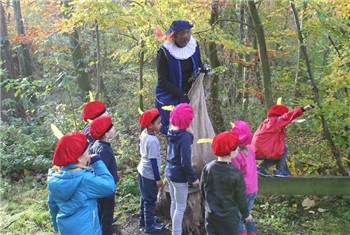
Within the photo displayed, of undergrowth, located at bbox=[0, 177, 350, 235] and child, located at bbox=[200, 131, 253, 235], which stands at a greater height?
child, located at bbox=[200, 131, 253, 235]

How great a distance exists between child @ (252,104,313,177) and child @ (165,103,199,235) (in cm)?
132

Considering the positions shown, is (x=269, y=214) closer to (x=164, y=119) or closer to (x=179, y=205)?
(x=179, y=205)

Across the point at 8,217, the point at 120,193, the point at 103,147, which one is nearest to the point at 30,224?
the point at 8,217

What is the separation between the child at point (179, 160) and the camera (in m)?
4.14

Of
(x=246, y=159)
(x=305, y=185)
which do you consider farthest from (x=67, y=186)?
(x=305, y=185)

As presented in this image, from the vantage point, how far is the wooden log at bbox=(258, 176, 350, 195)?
17.1ft

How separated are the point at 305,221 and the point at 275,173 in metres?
0.78

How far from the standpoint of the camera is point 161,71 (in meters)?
4.82

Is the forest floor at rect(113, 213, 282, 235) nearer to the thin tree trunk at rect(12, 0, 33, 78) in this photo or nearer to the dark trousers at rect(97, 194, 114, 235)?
the dark trousers at rect(97, 194, 114, 235)

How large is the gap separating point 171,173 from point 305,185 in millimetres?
2135

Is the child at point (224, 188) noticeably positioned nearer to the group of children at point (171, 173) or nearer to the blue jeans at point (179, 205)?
the group of children at point (171, 173)

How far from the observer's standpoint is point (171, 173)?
170 inches

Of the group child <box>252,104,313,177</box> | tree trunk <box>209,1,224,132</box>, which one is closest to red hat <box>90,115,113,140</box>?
child <box>252,104,313,177</box>

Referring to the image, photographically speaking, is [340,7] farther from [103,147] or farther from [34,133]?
[34,133]
